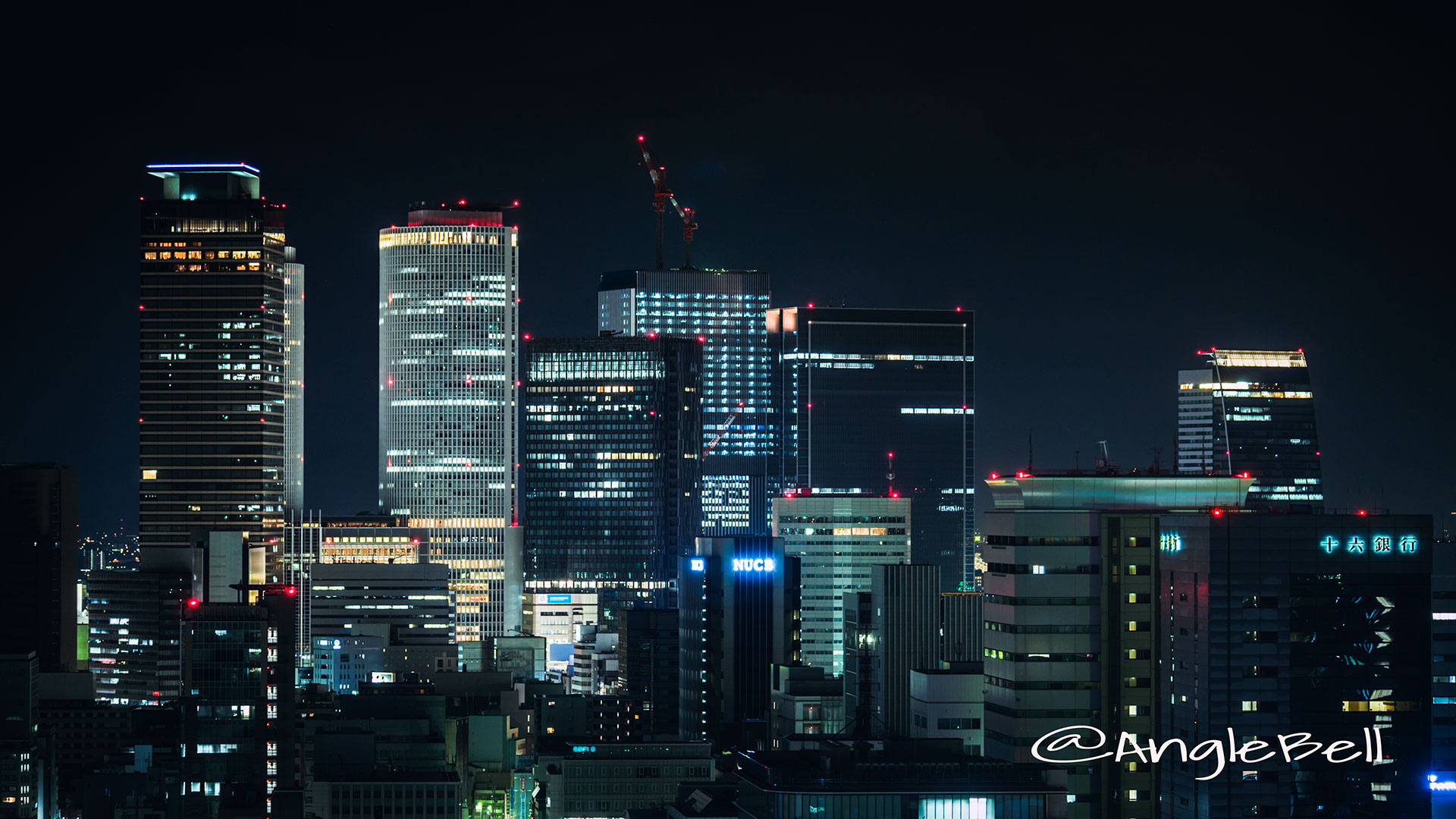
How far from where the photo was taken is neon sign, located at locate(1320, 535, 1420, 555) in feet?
384

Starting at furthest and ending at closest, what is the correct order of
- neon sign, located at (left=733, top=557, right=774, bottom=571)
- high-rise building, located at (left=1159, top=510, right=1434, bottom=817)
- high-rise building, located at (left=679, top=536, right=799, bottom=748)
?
neon sign, located at (left=733, top=557, right=774, bottom=571), high-rise building, located at (left=679, top=536, right=799, bottom=748), high-rise building, located at (left=1159, top=510, right=1434, bottom=817)

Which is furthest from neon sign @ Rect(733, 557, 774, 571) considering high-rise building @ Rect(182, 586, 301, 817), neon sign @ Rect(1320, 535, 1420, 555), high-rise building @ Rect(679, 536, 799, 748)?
neon sign @ Rect(1320, 535, 1420, 555)

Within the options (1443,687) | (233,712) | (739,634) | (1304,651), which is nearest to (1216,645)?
(1304,651)

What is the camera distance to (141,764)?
147750 millimetres

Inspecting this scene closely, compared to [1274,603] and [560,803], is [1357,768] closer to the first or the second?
[1274,603]

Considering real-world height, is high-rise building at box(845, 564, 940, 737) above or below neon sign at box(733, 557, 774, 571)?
below

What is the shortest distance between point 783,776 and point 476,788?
4849 centimetres

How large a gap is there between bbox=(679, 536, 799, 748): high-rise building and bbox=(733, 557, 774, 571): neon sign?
0.07m

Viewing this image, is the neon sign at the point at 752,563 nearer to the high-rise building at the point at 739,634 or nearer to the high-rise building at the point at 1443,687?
the high-rise building at the point at 739,634

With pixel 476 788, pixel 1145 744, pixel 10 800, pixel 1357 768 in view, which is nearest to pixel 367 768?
pixel 476 788

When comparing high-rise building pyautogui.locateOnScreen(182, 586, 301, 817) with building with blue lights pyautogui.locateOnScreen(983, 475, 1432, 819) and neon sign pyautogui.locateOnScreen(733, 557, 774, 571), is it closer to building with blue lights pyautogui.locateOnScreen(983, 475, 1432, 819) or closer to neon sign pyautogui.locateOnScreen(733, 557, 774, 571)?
building with blue lights pyautogui.locateOnScreen(983, 475, 1432, 819)

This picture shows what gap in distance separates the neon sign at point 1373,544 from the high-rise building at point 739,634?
7868 centimetres

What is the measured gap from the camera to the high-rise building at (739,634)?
7549 inches

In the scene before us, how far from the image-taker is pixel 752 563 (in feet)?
648
